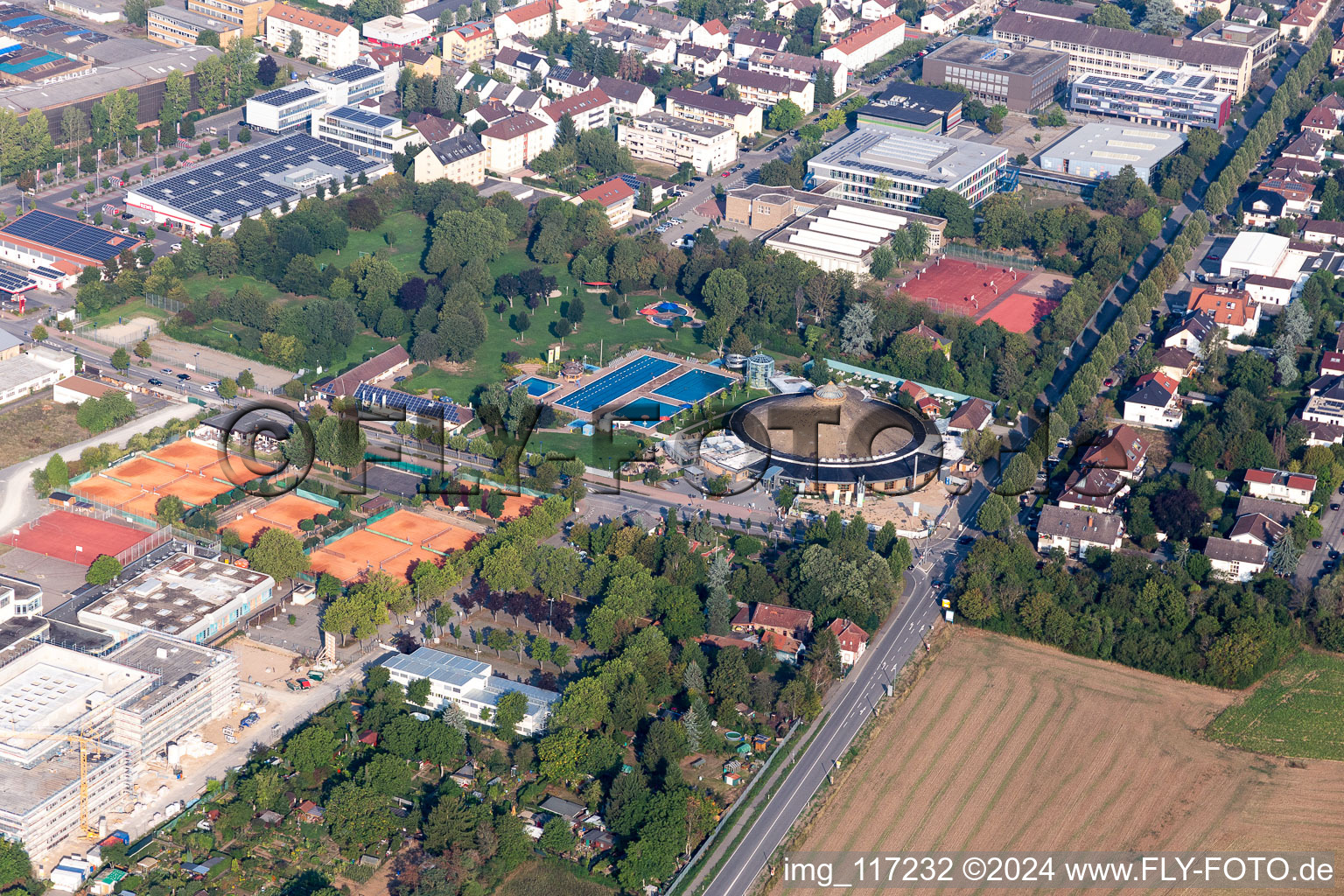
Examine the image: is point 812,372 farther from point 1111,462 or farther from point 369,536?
point 369,536

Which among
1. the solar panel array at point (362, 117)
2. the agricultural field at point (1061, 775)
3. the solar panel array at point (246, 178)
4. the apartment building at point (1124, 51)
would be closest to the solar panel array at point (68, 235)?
the solar panel array at point (246, 178)

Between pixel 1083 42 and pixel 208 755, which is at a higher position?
pixel 1083 42

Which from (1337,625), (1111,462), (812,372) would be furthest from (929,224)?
(1337,625)

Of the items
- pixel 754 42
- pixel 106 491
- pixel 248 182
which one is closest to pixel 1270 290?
pixel 754 42

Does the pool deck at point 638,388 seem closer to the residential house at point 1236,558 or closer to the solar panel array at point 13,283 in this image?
the residential house at point 1236,558

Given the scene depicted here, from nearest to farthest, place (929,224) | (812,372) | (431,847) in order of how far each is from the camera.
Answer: (431,847) → (812,372) → (929,224)

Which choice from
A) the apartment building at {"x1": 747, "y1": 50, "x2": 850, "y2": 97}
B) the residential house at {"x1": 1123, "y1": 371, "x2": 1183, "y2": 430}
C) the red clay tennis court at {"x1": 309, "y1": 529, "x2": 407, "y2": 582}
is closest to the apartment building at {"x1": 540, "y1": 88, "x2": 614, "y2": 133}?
the apartment building at {"x1": 747, "y1": 50, "x2": 850, "y2": 97}

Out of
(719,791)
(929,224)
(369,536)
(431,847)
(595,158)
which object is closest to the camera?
(431,847)

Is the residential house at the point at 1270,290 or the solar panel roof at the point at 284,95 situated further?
the solar panel roof at the point at 284,95

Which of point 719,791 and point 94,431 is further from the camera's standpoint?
point 94,431
